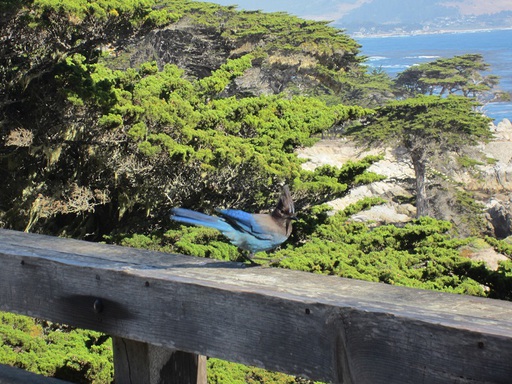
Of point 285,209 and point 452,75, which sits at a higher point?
point 452,75

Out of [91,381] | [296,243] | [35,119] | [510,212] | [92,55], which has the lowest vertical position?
[510,212]

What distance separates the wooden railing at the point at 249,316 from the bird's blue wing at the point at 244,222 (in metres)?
0.42

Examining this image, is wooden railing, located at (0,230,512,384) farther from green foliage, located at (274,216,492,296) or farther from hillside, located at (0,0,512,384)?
hillside, located at (0,0,512,384)

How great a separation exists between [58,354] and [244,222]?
107 inches

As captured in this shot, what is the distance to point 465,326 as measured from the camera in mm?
1135

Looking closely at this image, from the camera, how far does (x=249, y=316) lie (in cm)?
132

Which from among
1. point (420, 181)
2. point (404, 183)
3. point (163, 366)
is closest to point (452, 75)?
point (404, 183)

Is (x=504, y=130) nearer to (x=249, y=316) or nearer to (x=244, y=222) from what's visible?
(x=244, y=222)

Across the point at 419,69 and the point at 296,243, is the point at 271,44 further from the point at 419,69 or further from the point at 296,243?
the point at 296,243

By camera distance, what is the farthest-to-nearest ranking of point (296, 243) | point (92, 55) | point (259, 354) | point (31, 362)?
point (92, 55) < point (296, 243) < point (31, 362) < point (259, 354)

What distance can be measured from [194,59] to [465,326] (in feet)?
102

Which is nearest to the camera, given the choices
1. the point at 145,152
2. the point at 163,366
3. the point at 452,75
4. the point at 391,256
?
the point at 163,366

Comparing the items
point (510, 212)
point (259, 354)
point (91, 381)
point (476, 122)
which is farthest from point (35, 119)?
point (510, 212)

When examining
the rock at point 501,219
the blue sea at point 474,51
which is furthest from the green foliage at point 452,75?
the blue sea at point 474,51
